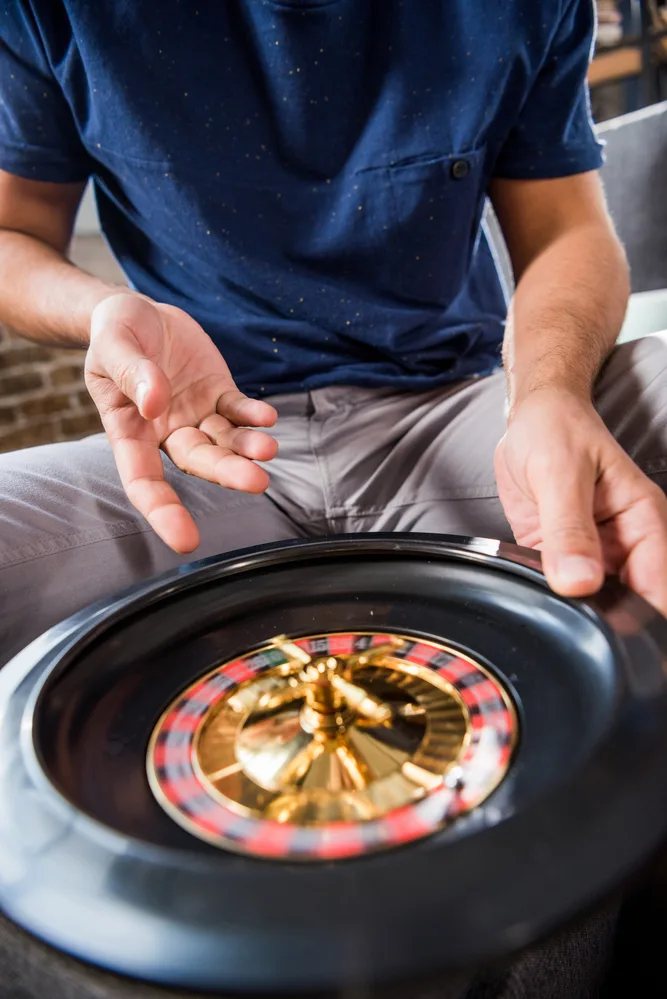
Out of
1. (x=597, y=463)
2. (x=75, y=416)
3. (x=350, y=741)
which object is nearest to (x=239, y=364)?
(x=597, y=463)

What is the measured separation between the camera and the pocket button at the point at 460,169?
1047mm

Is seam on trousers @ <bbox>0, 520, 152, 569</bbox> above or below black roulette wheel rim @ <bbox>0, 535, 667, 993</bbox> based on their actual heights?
below

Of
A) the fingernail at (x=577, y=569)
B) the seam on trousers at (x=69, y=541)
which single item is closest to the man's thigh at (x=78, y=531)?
the seam on trousers at (x=69, y=541)

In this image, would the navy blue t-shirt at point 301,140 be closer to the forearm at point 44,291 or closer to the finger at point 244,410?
the forearm at point 44,291

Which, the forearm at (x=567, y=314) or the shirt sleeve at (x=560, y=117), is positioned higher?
the shirt sleeve at (x=560, y=117)

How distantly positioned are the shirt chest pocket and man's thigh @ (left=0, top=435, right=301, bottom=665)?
0.38m

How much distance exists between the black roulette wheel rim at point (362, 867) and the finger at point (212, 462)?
259mm

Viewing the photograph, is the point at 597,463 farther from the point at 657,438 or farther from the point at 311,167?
the point at 311,167

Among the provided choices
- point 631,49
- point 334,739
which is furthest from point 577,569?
point 631,49

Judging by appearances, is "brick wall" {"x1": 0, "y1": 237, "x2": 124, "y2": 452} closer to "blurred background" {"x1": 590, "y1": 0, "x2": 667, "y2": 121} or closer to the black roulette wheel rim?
"blurred background" {"x1": 590, "y1": 0, "x2": 667, "y2": 121}

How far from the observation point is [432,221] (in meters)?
1.07

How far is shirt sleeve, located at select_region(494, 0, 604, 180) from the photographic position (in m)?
1.09

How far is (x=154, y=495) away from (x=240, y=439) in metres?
0.11

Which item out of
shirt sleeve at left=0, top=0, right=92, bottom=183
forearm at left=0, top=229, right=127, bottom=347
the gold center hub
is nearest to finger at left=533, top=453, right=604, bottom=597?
the gold center hub
